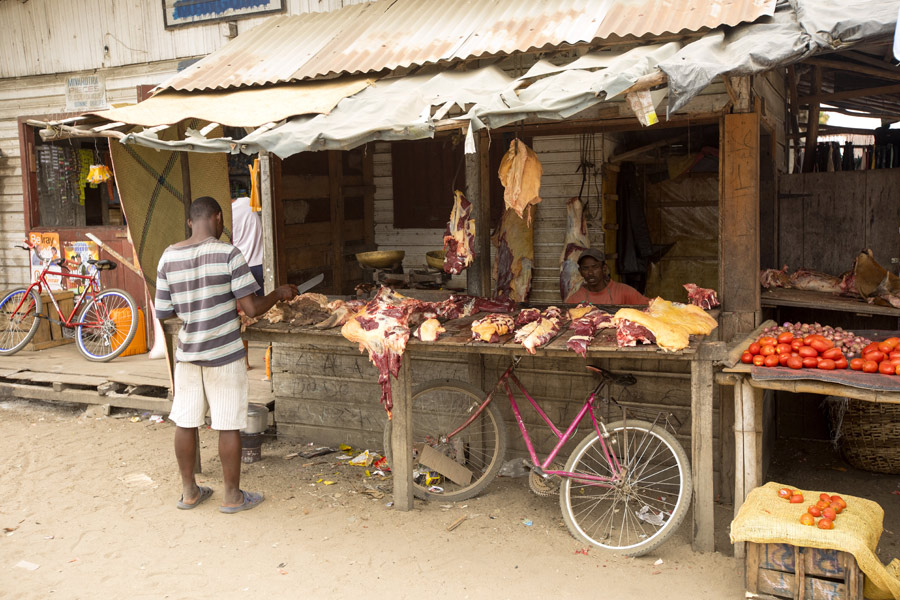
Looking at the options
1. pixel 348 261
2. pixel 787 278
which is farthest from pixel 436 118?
pixel 348 261

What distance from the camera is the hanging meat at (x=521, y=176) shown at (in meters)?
5.64

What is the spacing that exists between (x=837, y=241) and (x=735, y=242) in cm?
300

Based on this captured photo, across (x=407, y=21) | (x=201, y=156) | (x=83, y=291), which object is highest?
(x=407, y=21)

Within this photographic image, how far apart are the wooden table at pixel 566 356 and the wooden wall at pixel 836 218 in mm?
3754

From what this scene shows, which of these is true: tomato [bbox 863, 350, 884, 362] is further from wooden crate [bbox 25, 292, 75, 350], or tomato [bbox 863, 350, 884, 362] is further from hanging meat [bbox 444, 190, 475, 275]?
wooden crate [bbox 25, 292, 75, 350]

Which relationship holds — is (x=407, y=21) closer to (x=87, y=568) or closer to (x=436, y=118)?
(x=436, y=118)

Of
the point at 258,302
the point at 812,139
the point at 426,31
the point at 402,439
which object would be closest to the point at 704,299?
the point at 402,439

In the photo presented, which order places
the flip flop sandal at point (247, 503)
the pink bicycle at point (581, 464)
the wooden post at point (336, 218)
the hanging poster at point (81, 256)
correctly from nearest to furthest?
the pink bicycle at point (581, 464) → the flip flop sandal at point (247, 503) → the wooden post at point (336, 218) → the hanging poster at point (81, 256)

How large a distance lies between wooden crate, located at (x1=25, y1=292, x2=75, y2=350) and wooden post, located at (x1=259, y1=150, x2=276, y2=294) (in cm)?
409

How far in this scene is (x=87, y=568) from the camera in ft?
16.8

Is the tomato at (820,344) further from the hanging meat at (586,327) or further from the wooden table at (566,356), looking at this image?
the hanging meat at (586,327)

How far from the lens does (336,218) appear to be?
941 cm

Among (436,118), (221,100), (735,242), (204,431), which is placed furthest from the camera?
(204,431)

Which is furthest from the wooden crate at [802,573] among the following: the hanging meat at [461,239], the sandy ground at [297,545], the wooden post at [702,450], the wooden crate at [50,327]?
the wooden crate at [50,327]
